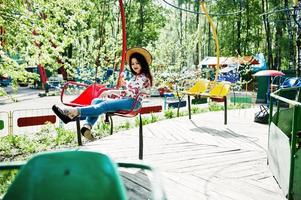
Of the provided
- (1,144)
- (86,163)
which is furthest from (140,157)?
(86,163)

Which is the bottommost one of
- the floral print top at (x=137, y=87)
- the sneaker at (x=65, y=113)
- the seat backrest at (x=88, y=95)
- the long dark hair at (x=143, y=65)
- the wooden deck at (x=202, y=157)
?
the wooden deck at (x=202, y=157)

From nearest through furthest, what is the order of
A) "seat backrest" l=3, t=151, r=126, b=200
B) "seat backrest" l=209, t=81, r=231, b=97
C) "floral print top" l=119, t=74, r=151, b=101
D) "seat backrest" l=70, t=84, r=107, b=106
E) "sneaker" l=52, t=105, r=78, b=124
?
"seat backrest" l=3, t=151, r=126, b=200 → "sneaker" l=52, t=105, r=78, b=124 → "floral print top" l=119, t=74, r=151, b=101 → "seat backrest" l=70, t=84, r=107, b=106 → "seat backrest" l=209, t=81, r=231, b=97

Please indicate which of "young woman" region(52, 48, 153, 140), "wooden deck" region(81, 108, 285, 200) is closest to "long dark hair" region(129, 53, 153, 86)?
"young woman" region(52, 48, 153, 140)

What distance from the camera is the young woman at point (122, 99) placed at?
5.08 m

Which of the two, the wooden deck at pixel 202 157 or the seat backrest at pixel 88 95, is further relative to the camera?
the seat backrest at pixel 88 95

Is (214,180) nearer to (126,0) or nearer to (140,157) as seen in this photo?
(140,157)

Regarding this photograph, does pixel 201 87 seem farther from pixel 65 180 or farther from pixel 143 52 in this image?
pixel 65 180

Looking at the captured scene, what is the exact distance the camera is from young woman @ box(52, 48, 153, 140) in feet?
16.7

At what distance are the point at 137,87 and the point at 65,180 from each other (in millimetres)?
3703

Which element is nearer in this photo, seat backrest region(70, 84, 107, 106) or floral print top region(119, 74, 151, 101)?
floral print top region(119, 74, 151, 101)

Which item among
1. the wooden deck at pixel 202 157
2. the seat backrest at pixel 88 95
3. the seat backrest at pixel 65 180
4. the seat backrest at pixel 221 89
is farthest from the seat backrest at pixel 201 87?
the seat backrest at pixel 65 180

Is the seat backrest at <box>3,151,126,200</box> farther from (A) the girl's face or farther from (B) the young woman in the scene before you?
(A) the girl's face

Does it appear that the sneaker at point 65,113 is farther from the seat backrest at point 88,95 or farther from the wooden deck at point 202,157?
the seat backrest at point 88,95

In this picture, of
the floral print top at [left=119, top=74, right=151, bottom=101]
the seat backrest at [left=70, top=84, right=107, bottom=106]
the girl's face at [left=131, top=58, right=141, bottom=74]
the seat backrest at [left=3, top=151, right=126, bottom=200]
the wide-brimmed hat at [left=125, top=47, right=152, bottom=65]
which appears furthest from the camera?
the seat backrest at [left=70, top=84, right=107, bottom=106]
